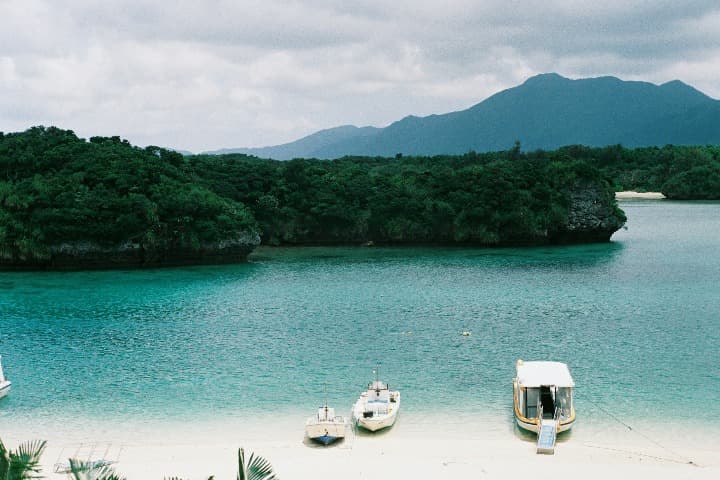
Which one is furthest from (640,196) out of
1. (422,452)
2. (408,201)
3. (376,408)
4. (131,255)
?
(422,452)

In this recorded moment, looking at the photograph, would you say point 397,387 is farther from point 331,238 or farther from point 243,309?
point 331,238

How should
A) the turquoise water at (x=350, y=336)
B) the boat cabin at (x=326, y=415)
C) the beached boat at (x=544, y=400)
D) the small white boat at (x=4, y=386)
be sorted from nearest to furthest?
the beached boat at (x=544, y=400)
the boat cabin at (x=326, y=415)
the turquoise water at (x=350, y=336)
the small white boat at (x=4, y=386)

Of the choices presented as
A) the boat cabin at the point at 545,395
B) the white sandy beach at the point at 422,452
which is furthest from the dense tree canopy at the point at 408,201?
the white sandy beach at the point at 422,452

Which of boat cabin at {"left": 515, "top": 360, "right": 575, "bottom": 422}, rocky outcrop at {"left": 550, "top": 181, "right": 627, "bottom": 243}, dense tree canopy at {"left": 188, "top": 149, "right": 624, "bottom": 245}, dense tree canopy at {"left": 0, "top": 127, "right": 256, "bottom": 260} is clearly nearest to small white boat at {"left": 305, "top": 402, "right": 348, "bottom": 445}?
boat cabin at {"left": 515, "top": 360, "right": 575, "bottom": 422}

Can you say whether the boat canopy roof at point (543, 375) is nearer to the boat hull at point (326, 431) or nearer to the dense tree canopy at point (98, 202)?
the boat hull at point (326, 431)

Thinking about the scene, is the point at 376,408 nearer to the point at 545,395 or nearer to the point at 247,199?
the point at 545,395

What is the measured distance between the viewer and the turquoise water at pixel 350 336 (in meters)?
25.9

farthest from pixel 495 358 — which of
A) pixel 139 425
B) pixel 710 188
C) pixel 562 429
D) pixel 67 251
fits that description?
pixel 710 188

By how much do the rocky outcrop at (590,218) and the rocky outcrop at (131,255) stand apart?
112ft

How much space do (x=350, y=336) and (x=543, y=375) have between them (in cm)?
1363

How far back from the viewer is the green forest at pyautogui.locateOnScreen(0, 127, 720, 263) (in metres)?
61.8

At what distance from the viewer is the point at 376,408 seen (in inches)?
906

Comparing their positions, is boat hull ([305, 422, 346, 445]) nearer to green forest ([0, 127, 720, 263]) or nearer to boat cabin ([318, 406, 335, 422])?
boat cabin ([318, 406, 335, 422])

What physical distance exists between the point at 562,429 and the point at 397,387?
23.1 ft
